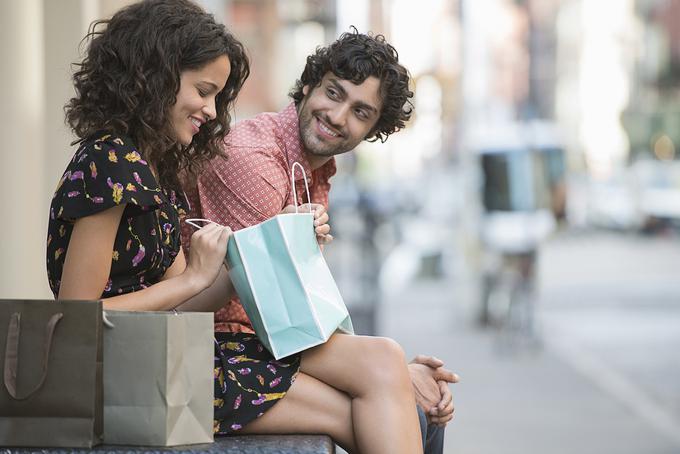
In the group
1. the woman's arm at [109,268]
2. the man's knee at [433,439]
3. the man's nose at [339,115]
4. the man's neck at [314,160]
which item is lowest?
the man's knee at [433,439]

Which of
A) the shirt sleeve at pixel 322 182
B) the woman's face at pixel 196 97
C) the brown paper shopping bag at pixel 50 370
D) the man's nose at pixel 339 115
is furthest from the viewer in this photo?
the shirt sleeve at pixel 322 182

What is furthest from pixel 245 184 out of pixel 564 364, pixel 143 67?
pixel 564 364

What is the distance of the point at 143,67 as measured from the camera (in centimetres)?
313

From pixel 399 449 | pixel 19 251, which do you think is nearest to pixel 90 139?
pixel 399 449

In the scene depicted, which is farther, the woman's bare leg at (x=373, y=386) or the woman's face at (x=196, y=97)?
the woman's face at (x=196, y=97)

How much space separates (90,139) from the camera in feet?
10.0

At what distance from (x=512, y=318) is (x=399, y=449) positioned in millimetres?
10664

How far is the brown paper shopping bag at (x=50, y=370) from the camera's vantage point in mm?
2656

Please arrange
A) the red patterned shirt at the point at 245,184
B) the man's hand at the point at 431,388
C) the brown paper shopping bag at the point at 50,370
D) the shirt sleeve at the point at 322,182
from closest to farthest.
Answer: the brown paper shopping bag at the point at 50,370 < the man's hand at the point at 431,388 < the red patterned shirt at the point at 245,184 < the shirt sleeve at the point at 322,182

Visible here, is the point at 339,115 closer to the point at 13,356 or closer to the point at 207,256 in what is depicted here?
the point at 207,256

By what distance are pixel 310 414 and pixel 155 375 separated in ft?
1.79

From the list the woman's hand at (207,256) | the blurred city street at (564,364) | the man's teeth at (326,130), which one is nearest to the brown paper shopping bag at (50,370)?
the woman's hand at (207,256)

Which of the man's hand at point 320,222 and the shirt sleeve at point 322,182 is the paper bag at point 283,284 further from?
the shirt sleeve at point 322,182

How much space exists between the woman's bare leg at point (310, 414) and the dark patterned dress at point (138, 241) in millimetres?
31
